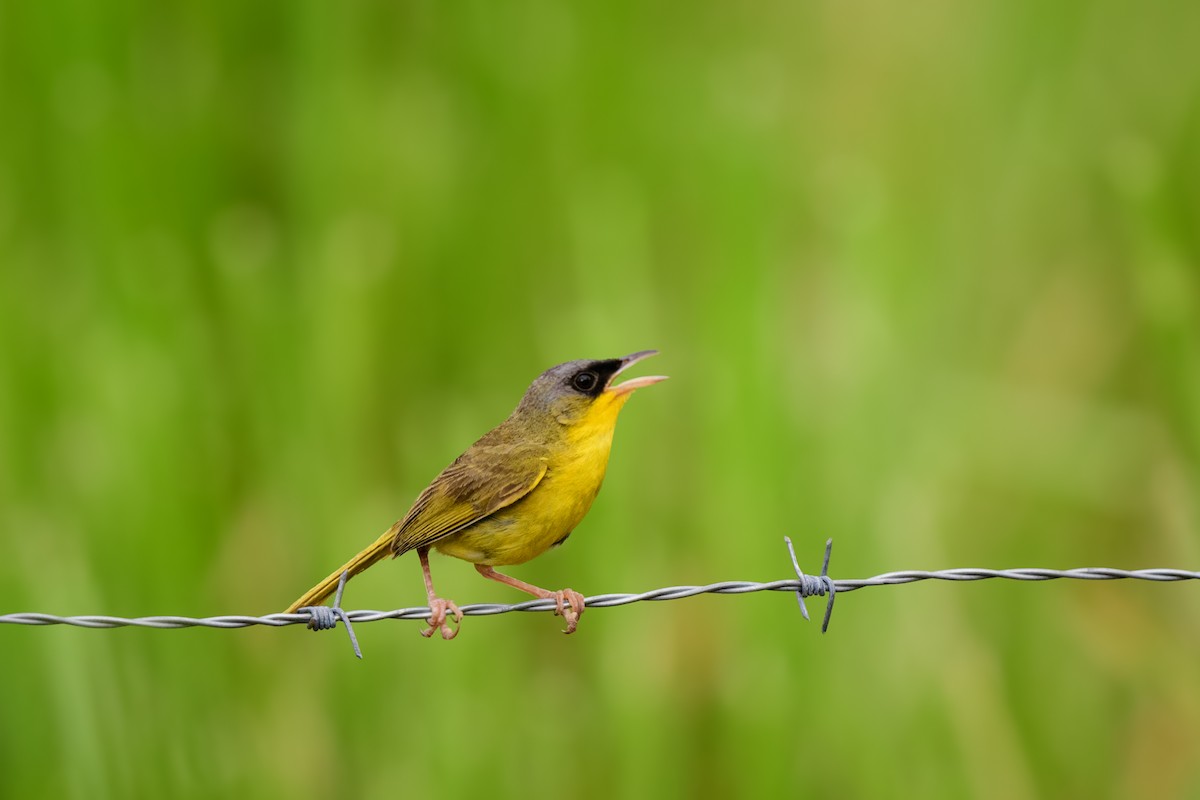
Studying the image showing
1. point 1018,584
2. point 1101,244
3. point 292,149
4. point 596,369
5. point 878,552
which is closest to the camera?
point 596,369

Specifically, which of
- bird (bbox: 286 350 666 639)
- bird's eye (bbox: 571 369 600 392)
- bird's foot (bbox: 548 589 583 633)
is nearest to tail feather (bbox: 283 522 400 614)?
bird (bbox: 286 350 666 639)

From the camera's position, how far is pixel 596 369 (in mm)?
3396

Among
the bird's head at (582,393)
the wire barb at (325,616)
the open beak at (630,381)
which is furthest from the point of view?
the bird's head at (582,393)

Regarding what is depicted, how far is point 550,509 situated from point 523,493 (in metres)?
0.07

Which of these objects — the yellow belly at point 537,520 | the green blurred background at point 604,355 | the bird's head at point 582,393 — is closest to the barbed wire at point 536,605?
the yellow belly at point 537,520

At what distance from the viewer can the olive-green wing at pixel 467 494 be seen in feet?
10.3

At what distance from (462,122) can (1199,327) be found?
3.42 m

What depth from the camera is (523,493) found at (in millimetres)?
3207

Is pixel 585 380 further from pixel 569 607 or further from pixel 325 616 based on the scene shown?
pixel 325 616

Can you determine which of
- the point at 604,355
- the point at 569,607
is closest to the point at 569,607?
the point at 569,607

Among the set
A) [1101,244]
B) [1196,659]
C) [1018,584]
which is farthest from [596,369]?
[1101,244]

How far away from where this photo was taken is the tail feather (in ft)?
10.3

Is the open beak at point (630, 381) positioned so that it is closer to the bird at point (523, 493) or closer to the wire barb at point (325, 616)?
the bird at point (523, 493)

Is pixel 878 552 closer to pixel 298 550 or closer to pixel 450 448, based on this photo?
pixel 450 448
